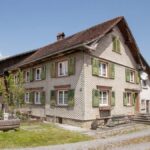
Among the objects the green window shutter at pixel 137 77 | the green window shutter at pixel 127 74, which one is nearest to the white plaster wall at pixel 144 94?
the green window shutter at pixel 137 77

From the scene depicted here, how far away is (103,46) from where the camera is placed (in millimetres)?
20500

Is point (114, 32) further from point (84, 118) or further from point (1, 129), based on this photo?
point (1, 129)

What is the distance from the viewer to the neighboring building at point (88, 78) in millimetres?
18406

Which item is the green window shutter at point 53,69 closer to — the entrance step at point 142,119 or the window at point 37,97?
the window at point 37,97

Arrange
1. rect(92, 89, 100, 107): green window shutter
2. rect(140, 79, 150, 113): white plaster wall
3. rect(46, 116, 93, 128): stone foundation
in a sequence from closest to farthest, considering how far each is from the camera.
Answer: rect(46, 116, 93, 128): stone foundation < rect(92, 89, 100, 107): green window shutter < rect(140, 79, 150, 113): white plaster wall

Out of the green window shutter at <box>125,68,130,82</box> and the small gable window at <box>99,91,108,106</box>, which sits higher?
the green window shutter at <box>125,68,130,82</box>

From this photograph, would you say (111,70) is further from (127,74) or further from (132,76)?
(132,76)

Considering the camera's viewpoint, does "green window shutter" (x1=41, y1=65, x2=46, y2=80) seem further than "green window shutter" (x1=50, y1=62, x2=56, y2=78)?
Yes

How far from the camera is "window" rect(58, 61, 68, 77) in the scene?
2012cm

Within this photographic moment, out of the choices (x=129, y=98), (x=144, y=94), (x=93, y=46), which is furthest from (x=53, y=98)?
(x=144, y=94)

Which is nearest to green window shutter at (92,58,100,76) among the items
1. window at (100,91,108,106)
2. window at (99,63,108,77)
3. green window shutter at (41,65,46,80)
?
window at (99,63,108,77)

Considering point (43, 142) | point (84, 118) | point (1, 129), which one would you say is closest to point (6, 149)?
point (43, 142)

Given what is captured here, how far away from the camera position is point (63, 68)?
2042 cm

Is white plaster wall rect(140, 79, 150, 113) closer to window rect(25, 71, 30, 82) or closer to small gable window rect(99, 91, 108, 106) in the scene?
small gable window rect(99, 91, 108, 106)
